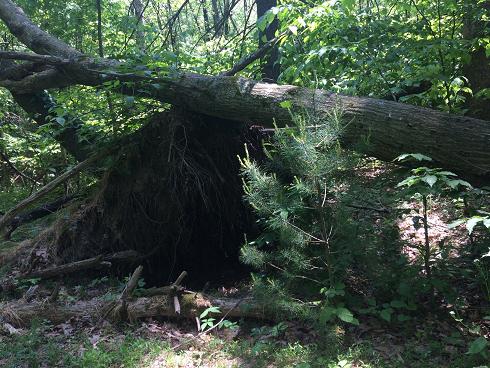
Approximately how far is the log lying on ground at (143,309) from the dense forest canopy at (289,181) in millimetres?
21

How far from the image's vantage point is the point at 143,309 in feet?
15.2

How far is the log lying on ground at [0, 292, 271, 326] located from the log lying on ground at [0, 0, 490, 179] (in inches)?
77.2

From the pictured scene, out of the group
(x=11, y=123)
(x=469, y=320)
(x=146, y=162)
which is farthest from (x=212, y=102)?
(x=11, y=123)

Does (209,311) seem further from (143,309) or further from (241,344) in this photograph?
(143,309)

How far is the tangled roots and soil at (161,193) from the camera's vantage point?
20.0ft

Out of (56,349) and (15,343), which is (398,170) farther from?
(15,343)

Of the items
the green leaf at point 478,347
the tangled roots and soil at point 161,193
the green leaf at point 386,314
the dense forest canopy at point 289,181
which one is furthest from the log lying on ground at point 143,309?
Result: the green leaf at point 478,347

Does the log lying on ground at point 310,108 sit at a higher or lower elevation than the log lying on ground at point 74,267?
higher

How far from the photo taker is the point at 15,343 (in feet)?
14.1

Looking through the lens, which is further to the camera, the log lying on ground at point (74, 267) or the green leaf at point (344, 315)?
the log lying on ground at point (74, 267)

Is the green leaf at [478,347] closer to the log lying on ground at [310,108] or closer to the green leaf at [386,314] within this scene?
the green leaf at [386,314]

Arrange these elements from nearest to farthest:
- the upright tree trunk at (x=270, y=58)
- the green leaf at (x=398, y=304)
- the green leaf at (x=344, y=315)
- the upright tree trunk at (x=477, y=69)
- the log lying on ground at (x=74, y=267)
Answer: the green leaf at (x=344, y=315)
the green leaf at (x=398, y=304)
the upright tree trunk at (x=477, y=69)
the log lying on ground at (x=74, y=267)
the upright tree trunk at (x=270, y=58)

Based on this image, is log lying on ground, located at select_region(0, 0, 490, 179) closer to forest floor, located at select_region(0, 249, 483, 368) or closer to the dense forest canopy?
the dense forest canopy

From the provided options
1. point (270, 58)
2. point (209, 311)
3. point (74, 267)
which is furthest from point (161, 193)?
point (270, 58)
